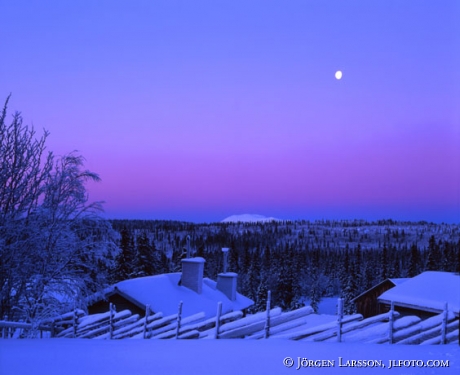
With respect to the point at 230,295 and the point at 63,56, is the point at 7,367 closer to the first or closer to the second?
the point at 63,56

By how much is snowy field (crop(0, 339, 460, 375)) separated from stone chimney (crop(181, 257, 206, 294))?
11.5 metres

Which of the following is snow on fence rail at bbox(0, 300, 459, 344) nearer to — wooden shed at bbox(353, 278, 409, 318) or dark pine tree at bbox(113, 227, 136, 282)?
wooden shed at bbox(353, 278, 409, 318)

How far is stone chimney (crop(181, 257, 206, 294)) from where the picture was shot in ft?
56.9

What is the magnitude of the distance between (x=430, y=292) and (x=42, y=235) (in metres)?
11.1

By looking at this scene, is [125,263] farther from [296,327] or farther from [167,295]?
[296,327]

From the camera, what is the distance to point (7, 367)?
444cm

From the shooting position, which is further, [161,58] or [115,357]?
[161,58]

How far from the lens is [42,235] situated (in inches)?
486

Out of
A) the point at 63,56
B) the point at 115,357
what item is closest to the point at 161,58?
the point at 63,56

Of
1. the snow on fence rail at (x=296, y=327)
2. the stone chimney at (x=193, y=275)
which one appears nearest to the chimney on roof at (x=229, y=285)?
the stone chimney at (x=193, y=275)

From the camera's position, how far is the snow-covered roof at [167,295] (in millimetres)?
14656

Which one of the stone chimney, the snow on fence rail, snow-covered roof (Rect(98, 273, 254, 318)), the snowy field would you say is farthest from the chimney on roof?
the snowy field

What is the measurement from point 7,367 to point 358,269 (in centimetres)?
5248

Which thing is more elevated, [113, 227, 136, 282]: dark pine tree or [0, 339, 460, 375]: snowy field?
[113, 227, 136, 282]: dark pine tree
